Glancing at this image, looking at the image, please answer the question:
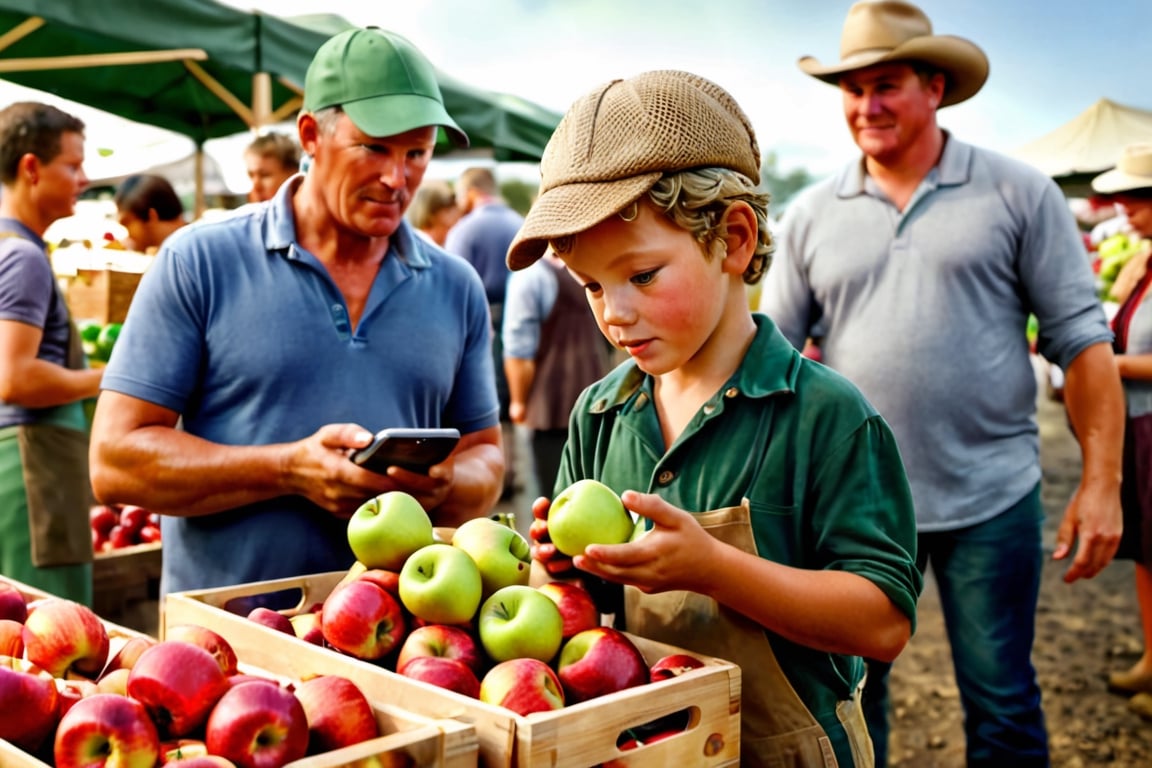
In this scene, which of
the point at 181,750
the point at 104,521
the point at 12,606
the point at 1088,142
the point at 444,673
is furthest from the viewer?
the point at 1088,142

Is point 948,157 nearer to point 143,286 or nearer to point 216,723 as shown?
point 143,286

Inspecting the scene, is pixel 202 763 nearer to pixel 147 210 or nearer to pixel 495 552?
pixel 495 552

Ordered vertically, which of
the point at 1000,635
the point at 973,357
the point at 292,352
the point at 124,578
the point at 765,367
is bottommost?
the point at 124,578

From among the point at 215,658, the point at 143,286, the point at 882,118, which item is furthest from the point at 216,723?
the point at 882,118

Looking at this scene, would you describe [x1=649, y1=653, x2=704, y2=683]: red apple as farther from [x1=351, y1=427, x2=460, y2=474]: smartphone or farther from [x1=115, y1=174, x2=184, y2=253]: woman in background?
A: [x1=115, y1=174, x2=184, y2=253]: woman in background

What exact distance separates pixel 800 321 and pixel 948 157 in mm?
695

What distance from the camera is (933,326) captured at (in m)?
3.42

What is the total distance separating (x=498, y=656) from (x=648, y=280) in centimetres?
61

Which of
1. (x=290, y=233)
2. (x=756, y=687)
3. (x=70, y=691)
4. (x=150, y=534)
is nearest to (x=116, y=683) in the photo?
(x=70, y=691)

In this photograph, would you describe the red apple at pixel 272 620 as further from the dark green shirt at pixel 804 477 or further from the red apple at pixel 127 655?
the dark green shirt at pixel 804 477

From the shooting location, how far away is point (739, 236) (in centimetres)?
179

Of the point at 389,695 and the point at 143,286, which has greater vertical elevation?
the point at 143,286

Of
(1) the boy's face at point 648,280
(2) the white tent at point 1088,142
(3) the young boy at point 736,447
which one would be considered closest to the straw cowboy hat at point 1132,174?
(3) the young boy at point 736,447

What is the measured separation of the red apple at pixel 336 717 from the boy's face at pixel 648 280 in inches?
25.5
